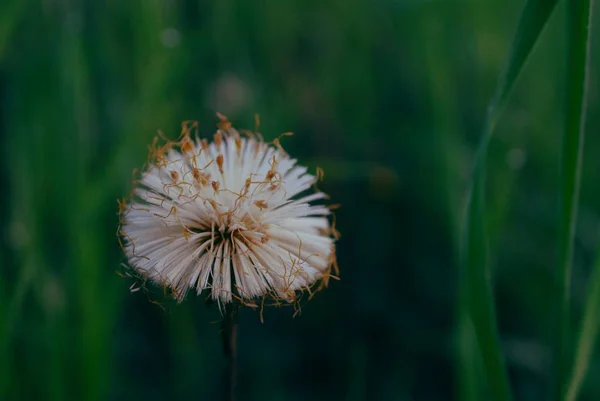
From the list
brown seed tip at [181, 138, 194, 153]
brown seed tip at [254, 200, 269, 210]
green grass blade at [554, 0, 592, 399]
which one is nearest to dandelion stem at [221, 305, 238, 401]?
brown seed tip at [254, 200, 269, 210]

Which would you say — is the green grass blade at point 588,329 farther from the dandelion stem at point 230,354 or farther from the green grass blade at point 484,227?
the dandelion stem at point 230,354

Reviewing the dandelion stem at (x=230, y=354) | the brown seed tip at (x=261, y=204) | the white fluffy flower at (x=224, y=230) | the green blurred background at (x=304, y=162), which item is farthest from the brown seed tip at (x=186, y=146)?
the green blurred background at (x=304, y=162)

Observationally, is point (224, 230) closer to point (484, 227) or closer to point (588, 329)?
point (484, 227)

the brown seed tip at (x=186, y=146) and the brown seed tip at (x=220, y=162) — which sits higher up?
the brown seed tip at (x=186, y=146)

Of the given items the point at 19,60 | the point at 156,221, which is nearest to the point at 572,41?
the point at 156,221

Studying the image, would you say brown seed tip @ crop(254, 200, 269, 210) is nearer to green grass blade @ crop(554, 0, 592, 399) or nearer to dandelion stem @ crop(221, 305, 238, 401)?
dandelion stem @ crop(221, 305, 238, 401)

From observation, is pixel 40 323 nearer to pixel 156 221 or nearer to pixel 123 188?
pixel 123 188

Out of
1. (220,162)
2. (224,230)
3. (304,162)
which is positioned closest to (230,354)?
(224,230)
